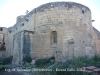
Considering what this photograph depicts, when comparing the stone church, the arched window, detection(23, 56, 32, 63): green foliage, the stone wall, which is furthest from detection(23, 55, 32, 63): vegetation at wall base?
the stone wall

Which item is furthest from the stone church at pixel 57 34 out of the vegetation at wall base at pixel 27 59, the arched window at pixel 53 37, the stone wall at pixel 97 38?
the stone wall at pixel 97 38

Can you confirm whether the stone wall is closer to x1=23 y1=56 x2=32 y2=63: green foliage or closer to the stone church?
the stone church

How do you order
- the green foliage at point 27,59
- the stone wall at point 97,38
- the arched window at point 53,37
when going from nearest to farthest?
the green foliage at point 27,59 < the arched window at point 53,37 < the stone wall at point 97,38

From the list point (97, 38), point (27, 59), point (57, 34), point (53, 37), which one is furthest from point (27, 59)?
point (97, 38)

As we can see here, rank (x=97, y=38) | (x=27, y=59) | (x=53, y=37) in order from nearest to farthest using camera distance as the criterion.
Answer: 1. (x=27, y=59)
2. (x=53, y=37)
3. (x=97, y=38)

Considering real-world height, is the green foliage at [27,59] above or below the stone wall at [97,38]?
below

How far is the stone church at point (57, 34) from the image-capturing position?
11766 mm

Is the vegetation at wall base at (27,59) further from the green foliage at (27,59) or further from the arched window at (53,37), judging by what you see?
the arched window at (53,37)

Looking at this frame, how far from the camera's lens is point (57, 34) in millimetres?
12047

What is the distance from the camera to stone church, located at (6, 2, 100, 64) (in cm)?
1177

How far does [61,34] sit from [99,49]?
7102mm

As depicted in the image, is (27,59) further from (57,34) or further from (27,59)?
(57,34)

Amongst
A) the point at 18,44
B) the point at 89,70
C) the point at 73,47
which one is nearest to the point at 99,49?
the point at 73,47

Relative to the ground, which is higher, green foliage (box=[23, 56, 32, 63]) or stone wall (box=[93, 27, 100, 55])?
stone wall (box=[93, 27, 100, 55])
